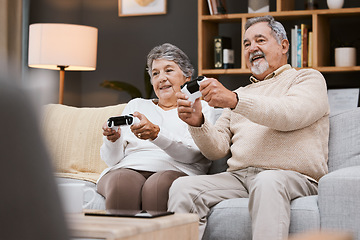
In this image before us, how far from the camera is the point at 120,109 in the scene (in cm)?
285

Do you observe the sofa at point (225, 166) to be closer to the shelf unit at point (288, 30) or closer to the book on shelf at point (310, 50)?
the shelf unit at point (288, 30)

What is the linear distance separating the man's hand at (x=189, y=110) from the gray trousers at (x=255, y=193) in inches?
8.7

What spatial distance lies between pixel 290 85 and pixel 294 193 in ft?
1.71

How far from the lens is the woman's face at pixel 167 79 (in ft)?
8.45

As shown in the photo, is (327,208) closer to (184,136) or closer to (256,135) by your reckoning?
(256,135)

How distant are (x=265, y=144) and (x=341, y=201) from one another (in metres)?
0.43

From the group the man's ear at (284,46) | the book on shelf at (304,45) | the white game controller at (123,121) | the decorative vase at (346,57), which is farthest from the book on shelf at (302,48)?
the white game controller at (123,121)

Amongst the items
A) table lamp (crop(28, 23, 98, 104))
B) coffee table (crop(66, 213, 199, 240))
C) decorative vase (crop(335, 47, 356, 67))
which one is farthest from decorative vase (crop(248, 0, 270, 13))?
coffee table (crop(66, 213, 199, 240))

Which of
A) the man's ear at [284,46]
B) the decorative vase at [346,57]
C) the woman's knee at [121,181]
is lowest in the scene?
the woman's knee at [121,181]

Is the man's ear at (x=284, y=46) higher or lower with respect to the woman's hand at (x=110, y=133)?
higher

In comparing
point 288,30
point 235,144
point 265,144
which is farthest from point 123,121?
point 288,30

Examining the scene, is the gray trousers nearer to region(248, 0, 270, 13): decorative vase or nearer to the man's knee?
the man's knee

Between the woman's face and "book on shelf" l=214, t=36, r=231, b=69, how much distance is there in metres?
1.41

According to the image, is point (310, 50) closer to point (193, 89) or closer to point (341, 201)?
point (193, 89)
